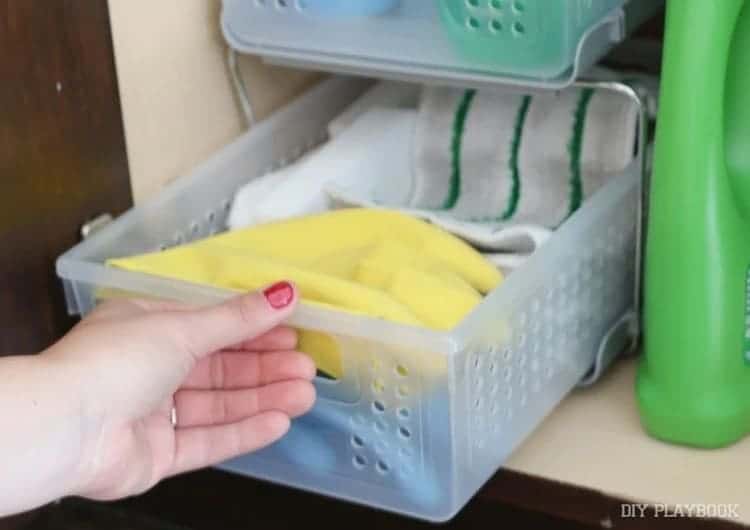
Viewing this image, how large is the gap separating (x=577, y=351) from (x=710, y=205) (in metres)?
0.14

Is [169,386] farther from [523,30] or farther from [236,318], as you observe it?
[523,30]

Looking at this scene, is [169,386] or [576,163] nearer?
[169,386]

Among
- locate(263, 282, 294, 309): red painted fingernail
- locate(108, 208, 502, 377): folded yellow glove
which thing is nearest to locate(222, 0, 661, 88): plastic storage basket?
locate(108, 208, 502, 377): folded yellow glove

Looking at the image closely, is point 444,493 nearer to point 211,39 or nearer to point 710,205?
point 710,205

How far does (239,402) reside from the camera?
0.80 m

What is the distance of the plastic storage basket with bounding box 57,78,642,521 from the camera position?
75 cm

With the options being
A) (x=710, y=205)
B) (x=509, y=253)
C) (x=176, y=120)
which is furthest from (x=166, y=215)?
(x=710, y=205)

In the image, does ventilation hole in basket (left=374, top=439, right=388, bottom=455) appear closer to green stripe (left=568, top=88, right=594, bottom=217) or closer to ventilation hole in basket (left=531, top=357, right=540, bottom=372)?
ventilation hole in basket (left=531, top=357, right=540, bottom=372)

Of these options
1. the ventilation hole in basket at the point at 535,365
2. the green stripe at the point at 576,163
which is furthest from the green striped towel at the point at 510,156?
the ventilation hole in basket at the point at 535,365

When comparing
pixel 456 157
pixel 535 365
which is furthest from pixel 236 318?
pixel 456 157

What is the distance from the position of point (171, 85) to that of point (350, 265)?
20 cm

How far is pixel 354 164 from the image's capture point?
0.98 metres

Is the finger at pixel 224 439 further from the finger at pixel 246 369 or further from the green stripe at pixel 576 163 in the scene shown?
the green stripe at pixel 576 163

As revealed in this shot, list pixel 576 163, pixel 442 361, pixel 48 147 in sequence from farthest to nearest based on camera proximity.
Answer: pixel 576 163 < pixel 48 147 < pixel 442 361
